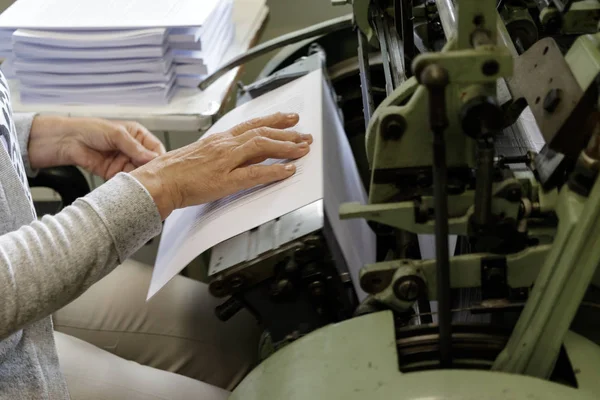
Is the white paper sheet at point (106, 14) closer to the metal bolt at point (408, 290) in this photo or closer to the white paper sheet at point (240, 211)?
the white paper sheet at point (240, 211)

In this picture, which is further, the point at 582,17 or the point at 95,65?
the point at 95,65

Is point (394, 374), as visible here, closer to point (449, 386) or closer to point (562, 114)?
point (449, 386)

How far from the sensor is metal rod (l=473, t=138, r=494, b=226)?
68 cm

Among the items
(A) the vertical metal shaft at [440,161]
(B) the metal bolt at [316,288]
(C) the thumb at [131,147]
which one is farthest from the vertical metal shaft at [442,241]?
→ (C) the thumb at [131,147]

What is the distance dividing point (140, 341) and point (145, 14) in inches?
26.8

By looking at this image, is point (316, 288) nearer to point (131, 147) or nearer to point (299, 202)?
point (299, 202)

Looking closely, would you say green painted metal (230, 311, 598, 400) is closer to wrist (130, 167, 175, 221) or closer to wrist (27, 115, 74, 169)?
wrist (130, 167, 175, 221)

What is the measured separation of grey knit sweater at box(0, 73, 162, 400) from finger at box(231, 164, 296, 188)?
126mm

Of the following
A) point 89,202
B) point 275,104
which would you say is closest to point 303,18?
point 275,104

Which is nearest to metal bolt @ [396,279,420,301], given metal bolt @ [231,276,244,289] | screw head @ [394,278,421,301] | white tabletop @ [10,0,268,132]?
screw head @ [394,278,421,301]

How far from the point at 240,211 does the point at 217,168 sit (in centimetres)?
7

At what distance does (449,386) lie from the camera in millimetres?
672

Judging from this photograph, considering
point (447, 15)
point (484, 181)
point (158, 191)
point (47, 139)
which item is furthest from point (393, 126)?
point (47, 139)

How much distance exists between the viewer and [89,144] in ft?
4.21
